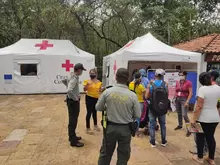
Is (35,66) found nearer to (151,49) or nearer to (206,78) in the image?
(151,49)

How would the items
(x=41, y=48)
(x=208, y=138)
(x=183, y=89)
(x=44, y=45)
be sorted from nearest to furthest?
(x=208, y=138), (x=183, y=89), (x=41, y=48), (x=44, y=45)

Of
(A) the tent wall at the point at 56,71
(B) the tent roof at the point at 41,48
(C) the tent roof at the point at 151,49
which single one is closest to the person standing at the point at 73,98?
(C) the tent roof at the point at 151,49

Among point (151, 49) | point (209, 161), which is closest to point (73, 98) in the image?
point (209, 161)

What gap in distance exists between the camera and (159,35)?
717 inches

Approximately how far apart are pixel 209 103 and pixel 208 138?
58 cm

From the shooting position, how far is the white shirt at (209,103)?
3.65 metres

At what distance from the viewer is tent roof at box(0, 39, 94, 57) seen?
12.9 m

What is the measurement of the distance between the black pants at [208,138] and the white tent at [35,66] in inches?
385

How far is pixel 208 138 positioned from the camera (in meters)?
3.84

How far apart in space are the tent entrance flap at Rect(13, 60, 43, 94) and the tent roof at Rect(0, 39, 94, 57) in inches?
22.6

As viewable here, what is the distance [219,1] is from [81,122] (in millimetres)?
18301

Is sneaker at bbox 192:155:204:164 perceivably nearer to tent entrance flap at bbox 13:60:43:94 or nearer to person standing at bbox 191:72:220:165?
person standing at bbox 191:72:220:165

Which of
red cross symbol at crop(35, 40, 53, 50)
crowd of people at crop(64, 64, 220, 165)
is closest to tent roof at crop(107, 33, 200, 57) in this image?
crowd of people at crop(64, 64, 220, 165)

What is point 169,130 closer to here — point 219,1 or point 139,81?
point 139,81
